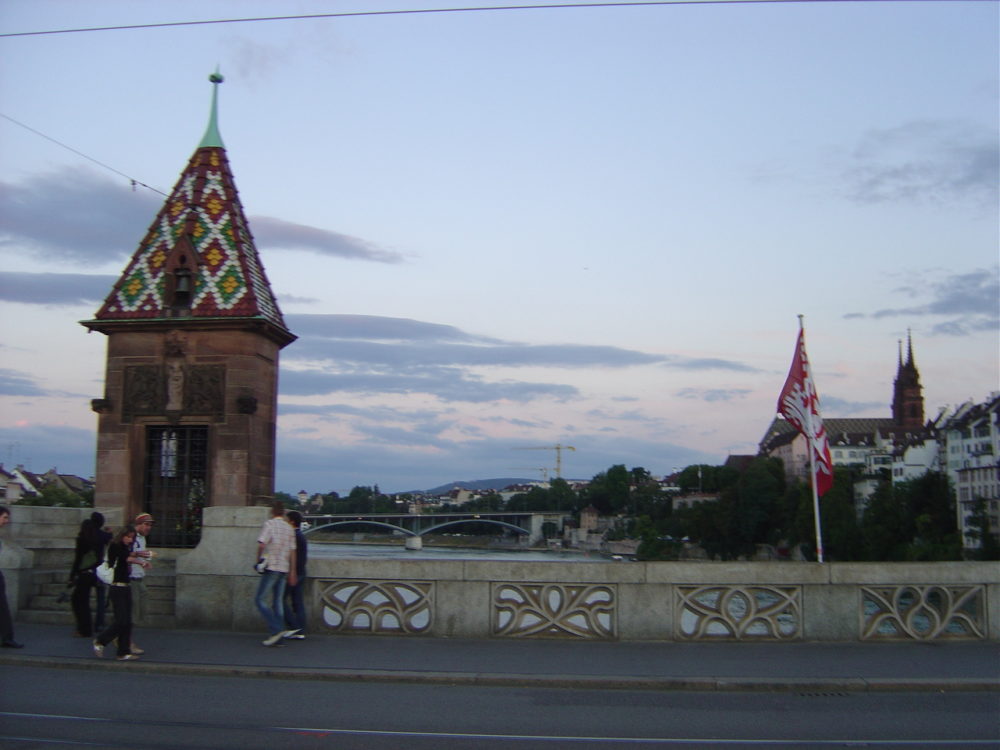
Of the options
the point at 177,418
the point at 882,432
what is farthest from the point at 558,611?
Answer: the point at 882,432

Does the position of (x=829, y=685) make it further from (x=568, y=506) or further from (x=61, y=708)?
(x=568, y=506)

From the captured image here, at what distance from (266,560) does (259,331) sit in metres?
5.96

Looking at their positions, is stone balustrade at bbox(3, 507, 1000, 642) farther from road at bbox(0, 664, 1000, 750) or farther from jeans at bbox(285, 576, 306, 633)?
road at bbox(0, 664, 1000, 750)

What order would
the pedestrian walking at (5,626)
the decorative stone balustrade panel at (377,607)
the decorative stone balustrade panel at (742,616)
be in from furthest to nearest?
the decorative stone balustrade panel at (377,607), the decorative stone balustrade panel at (742,616), the pedestrian walking at (5,626)

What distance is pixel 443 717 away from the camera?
371 inches

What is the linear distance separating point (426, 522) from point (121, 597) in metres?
102

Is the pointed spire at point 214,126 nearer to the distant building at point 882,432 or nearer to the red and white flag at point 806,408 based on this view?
the red and white flag at point 806,408

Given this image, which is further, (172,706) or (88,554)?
(88,554)

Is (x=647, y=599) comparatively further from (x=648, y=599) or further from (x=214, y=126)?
(x=214, y=126)

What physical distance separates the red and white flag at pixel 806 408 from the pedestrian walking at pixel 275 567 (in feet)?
23.2

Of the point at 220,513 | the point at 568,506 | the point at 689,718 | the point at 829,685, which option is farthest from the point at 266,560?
the point at 568,506

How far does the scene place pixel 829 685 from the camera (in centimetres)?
1073

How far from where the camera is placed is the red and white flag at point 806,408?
1499 cm

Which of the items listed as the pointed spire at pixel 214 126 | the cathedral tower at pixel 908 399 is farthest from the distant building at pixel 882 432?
the pointed spire at pixel 214 126
